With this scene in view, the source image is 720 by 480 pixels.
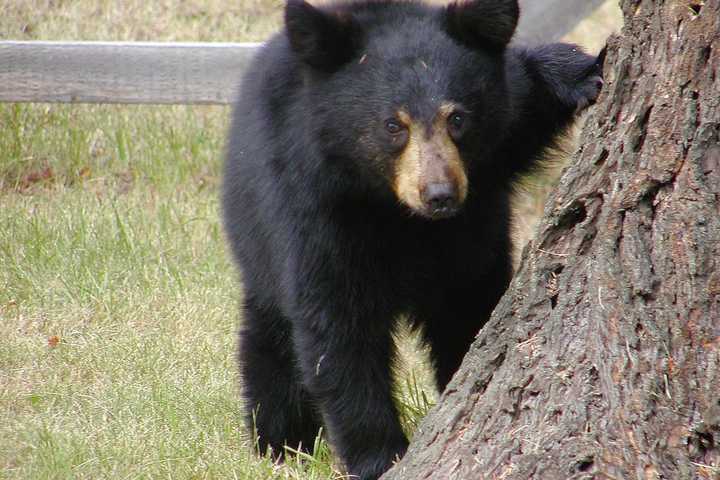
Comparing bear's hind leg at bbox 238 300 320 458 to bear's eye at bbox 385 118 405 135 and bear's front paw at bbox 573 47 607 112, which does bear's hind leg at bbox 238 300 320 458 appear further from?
bear's front paw at bbox 573 47 607 112

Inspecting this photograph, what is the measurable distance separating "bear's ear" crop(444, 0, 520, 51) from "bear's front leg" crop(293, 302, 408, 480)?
3.64 ft

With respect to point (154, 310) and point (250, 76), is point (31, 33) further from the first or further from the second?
point (250, 76)

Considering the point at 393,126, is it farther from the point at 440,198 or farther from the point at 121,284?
the point at 121,284

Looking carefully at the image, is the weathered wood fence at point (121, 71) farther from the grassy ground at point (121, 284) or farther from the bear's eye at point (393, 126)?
the bear's eye at point (393, 126)

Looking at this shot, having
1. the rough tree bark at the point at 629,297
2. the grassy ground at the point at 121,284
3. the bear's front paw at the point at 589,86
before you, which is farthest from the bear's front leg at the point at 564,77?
the grassy ground at the point at 121,284

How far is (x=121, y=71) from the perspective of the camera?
7031 millimetres

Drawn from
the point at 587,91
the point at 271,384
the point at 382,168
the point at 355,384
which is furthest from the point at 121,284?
the point at 587,91

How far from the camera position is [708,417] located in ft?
10.3

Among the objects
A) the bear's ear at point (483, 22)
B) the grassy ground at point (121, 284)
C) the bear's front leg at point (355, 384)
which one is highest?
the bear's ear at point (483, 22)

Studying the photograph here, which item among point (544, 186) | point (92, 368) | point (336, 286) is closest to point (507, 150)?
point (336, 286)

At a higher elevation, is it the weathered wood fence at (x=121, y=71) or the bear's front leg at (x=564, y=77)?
the bear's front leg at (x=564, y=77)

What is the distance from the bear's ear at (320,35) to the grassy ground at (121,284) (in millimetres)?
1583

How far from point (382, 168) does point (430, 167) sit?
273 mm

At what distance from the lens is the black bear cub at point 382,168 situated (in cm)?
395
